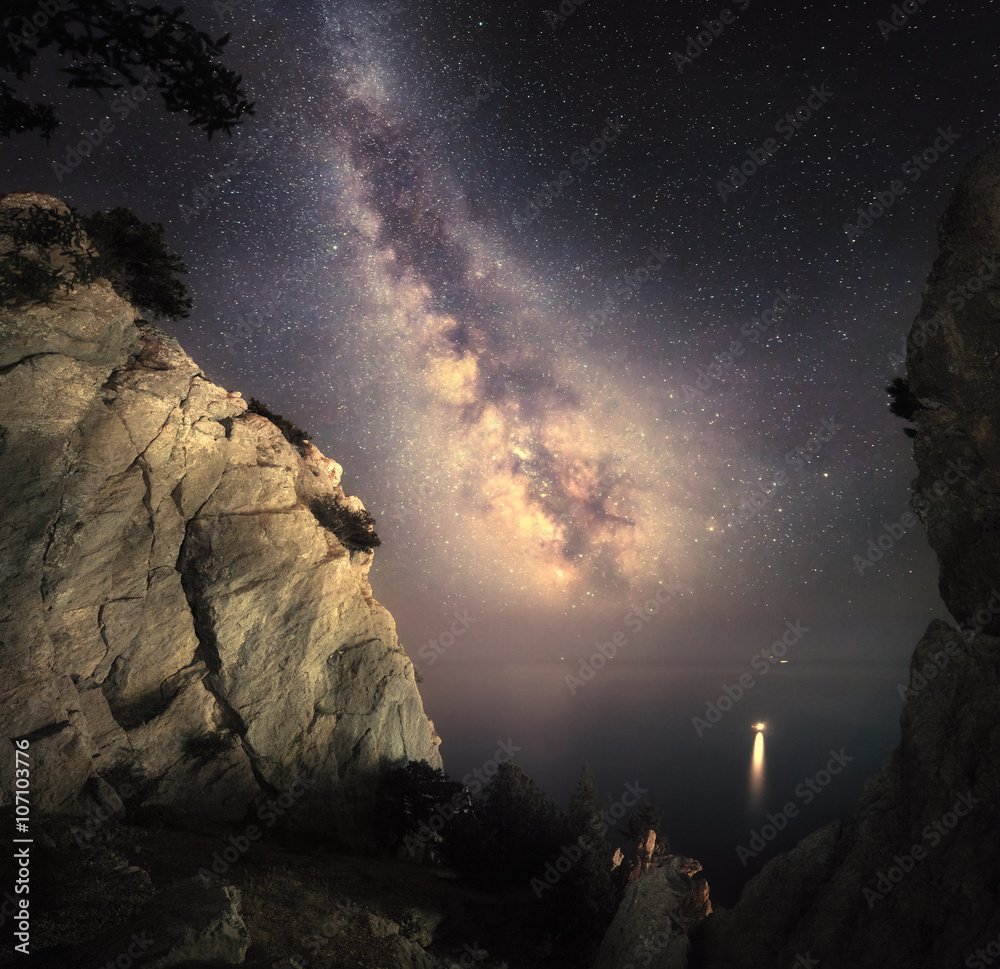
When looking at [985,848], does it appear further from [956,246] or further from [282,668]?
[282,668]

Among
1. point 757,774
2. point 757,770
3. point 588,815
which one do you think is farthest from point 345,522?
point 757,770

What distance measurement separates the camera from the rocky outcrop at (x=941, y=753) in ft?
35.4

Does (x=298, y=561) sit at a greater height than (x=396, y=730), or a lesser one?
greater

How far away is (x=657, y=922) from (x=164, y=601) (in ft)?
75.0

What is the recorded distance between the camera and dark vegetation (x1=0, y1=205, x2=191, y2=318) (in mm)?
16172

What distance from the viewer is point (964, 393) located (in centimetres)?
1397

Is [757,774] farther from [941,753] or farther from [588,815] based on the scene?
[941,753]

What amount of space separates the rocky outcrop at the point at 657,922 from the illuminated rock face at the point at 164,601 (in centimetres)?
1221

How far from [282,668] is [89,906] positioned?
13340 mm

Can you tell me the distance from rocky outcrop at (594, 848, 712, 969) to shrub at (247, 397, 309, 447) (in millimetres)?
27804

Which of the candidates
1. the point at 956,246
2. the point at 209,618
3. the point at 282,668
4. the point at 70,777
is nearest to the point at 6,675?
the point at 70,777

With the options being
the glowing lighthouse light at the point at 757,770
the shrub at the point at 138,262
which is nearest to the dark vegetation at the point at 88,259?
the shrub at the point at 138,262

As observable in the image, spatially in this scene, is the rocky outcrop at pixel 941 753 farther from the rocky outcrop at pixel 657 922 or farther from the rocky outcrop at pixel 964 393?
the rocky outcrop at pixel 657 922

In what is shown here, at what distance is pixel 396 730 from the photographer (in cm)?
2434
